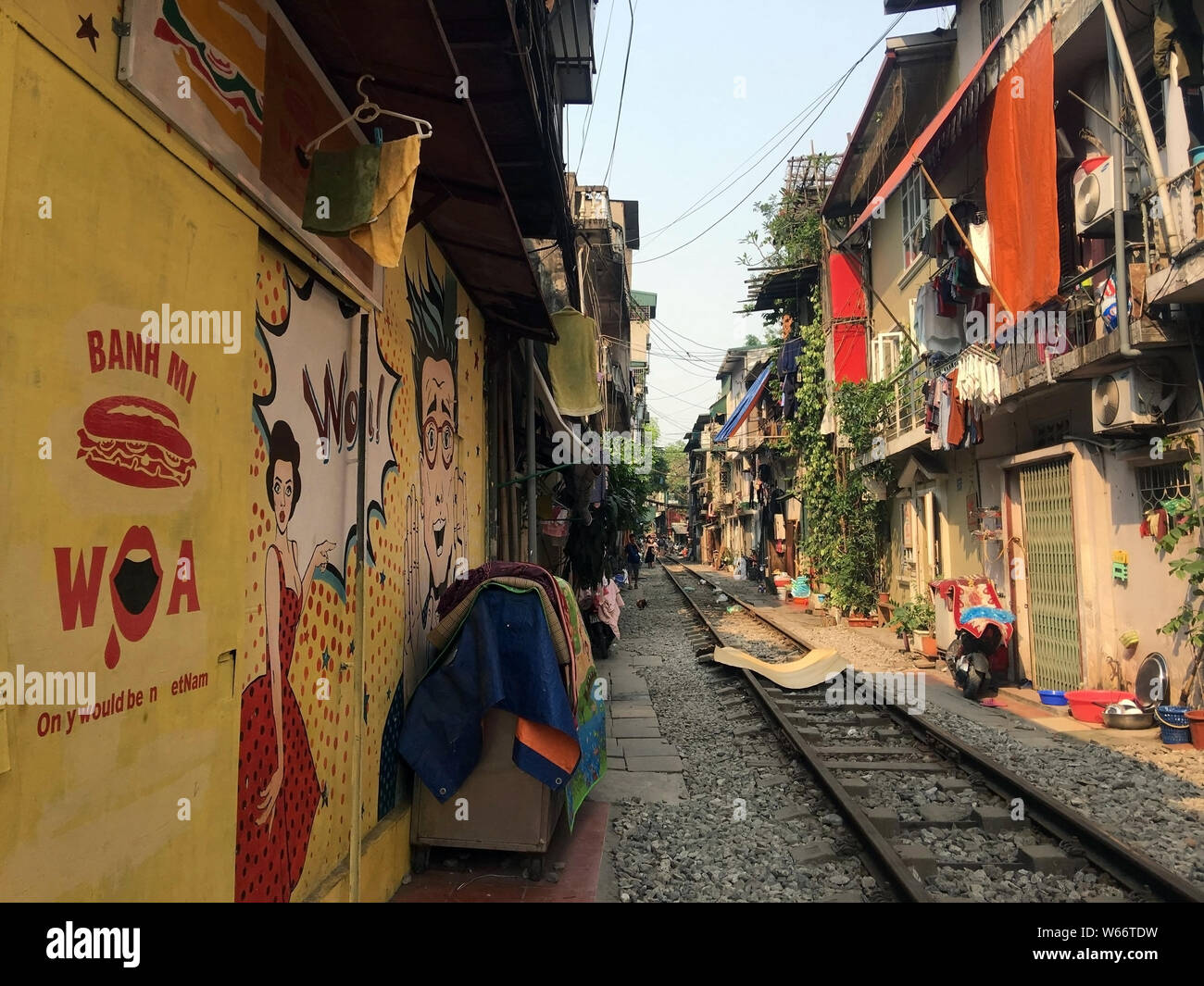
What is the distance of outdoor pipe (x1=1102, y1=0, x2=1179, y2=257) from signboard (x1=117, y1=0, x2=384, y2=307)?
279 inches

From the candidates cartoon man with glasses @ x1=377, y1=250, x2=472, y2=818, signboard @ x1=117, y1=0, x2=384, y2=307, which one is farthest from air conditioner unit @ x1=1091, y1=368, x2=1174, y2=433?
signboard @ x1=117, y1=0, x2=384, y2=307

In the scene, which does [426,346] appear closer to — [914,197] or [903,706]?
[903,706]

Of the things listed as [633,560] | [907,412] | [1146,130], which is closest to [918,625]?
[907,412]

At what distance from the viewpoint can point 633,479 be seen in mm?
15023

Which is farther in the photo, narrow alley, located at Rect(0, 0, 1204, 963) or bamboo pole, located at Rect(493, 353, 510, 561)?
bamboo pole, located at Rect(493, 353, 510, 561)

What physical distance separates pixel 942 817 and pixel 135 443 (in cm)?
557

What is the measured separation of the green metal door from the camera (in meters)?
9.23

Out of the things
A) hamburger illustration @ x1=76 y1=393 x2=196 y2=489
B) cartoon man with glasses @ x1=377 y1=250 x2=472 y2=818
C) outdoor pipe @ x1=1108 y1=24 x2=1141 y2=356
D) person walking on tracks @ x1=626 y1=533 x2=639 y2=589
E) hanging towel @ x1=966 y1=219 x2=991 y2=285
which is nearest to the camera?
hamburger illustration @ x1=76 y1=393 x2=196 y2=489

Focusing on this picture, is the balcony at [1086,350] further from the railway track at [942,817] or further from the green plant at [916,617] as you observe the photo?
the green plant at [916,617]

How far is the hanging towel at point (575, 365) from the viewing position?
8.99 metres

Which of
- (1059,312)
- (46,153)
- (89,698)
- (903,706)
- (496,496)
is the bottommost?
(903,706)

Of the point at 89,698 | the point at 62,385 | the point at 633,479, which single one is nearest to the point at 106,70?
the point at 62,385

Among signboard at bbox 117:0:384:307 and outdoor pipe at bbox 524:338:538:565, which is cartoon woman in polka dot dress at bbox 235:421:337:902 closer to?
signboard at bbox 117:0:384:307
